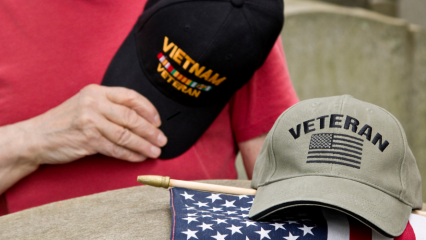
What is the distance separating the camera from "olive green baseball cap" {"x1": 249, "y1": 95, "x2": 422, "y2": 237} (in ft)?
1.87

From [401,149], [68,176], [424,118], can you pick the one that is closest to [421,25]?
[424,118]

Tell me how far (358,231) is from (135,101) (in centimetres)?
55

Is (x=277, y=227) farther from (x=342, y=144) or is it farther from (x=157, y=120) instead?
(x=157, y=120)

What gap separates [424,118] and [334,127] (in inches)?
95.7

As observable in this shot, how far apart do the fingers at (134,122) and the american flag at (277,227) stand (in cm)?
30

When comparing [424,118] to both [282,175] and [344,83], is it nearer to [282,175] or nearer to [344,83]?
[344,83]

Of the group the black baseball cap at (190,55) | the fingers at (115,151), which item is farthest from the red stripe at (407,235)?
the fingers at (115,151)

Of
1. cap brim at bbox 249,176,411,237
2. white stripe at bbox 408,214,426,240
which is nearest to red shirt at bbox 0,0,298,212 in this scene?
cap brim at bbox 249,176,411,237

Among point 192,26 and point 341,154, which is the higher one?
point 192,26

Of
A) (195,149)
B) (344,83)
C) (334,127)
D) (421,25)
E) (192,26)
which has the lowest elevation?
(195,149)

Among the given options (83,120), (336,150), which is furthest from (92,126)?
(336,150)

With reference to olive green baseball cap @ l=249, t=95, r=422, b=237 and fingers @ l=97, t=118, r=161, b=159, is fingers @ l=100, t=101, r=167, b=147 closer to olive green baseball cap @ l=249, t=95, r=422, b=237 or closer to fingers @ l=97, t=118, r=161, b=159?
fingers @ l=97, t=118, r=161, b=159

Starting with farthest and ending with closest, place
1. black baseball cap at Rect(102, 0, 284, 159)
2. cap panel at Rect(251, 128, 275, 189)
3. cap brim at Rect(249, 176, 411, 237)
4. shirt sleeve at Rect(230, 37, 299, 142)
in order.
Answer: shirt sleeve at Rect(230, 37, 299, 142) < black baseball cap at Rect(102, 0, 284, 159) < cap panel at Rect(251, 128, 275, 189) < cap brim at Rect(249, 176, 411, 237)

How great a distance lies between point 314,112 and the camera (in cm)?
67
